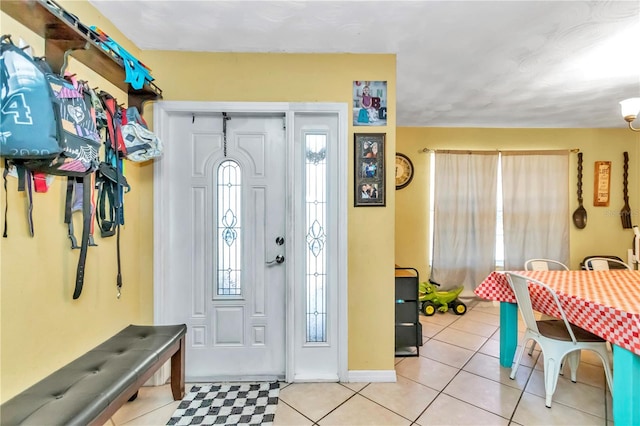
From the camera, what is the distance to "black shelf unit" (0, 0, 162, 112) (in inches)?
43.1

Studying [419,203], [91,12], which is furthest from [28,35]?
[419,203]

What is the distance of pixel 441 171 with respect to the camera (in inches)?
148

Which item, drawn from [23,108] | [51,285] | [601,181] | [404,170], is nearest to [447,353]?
[404,170]

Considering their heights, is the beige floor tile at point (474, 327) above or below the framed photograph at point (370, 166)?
below

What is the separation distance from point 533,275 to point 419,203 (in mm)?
1754

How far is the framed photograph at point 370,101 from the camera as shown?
79.3 inches

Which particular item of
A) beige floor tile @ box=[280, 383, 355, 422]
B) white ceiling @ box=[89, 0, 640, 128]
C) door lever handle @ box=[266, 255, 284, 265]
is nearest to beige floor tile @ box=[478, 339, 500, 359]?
beige floor tile @ box=[280, 383, 355, 422]

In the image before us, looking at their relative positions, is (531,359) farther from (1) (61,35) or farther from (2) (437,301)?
(1) (61,35)

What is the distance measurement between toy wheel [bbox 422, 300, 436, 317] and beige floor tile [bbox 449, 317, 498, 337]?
0.94 feet

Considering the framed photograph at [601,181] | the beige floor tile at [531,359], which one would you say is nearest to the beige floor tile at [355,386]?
the beige floor tile at [531,359]

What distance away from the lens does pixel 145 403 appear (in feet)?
5.93

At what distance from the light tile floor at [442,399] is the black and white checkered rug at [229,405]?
80 millimetres

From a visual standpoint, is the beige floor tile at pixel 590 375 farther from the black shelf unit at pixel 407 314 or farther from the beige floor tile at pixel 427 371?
the black shelf unit at pixel 407 314

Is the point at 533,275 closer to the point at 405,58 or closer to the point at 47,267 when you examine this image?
the point at 405,58
